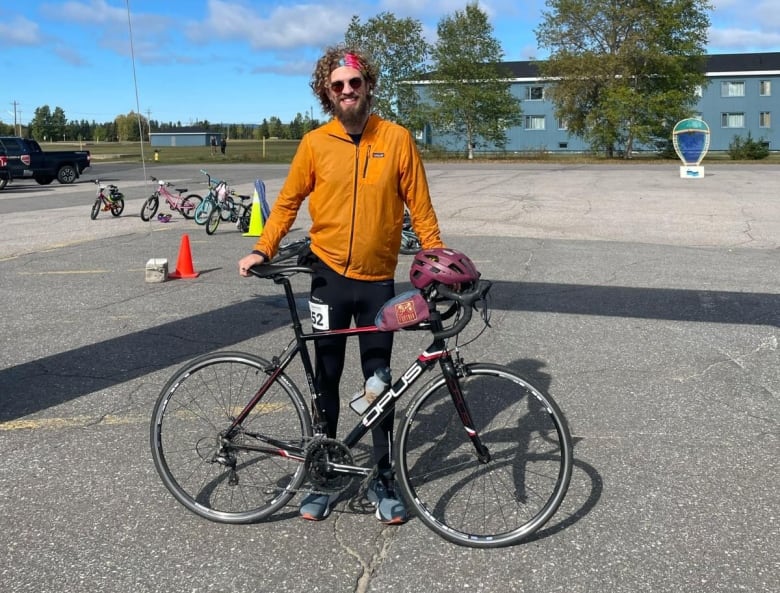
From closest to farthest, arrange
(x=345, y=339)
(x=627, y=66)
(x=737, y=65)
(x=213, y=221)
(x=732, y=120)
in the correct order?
(x=345, y=339), (x=213, y=221), (x=627, y=66), (x=732, y=120), (x=737, y=65)

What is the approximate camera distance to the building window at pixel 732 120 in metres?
69.6

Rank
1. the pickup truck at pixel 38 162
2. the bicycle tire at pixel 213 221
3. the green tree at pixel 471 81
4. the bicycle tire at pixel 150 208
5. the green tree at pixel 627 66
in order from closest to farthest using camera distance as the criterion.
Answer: the bicycle tire at pixel 213 221 < the bicycle tire at pixel 150 208 < the pickup truck at pixel 38 162 < the green tree at pixel 627 66 < the green tree at pixel 471 81

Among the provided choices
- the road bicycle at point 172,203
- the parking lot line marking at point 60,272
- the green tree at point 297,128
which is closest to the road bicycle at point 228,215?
the road bicycle at point 172,203

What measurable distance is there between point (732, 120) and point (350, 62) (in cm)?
7536

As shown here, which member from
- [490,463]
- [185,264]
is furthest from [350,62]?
[185,264]

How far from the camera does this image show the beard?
10.7ft

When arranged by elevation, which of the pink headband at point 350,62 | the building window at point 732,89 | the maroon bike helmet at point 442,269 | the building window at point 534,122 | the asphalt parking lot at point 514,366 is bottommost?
the asphalt parking lot at point 514,366

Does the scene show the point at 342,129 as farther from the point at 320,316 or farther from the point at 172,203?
the point at 172,203

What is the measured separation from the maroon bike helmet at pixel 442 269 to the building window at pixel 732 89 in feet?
248

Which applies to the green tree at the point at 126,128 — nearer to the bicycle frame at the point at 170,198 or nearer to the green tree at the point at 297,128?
the green tree at the point at 297,128

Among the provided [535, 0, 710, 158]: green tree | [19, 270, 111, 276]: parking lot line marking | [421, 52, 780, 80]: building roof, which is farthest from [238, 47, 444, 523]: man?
[421, 52, 780, 80]: building roof

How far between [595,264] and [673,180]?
1958 cm

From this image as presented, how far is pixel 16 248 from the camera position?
41.9 feet

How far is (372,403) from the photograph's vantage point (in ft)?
11.0
